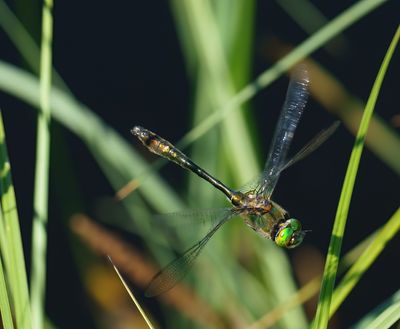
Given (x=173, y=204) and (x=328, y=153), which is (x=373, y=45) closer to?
(x=328, y=153)

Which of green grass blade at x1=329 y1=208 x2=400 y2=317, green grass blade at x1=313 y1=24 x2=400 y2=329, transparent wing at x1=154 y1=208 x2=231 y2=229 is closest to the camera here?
green grass blade at x1=313 y1=24 x2=400 y2=329

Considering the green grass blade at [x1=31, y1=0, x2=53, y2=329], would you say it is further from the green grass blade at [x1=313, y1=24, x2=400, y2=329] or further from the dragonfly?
the green grass blade at [x1=313, y1=24, x2=400, y2=329]

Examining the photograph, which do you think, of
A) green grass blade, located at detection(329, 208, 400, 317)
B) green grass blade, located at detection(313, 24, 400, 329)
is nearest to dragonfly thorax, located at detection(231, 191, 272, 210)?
green grass blade, located at detection(329, 208, 400, 317)

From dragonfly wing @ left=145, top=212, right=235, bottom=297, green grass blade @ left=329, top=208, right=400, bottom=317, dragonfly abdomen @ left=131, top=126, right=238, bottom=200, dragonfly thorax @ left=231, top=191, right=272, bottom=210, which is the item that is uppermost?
dragonfly abdomen @ left=131, top=126, right=238, bottom=200

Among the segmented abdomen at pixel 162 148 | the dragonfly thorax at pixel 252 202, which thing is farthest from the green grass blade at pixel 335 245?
the segmented abdomen at pixel 162 148

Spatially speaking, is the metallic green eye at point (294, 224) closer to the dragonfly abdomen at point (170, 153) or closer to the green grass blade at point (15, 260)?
the dragonfly abdomen at point (170, 153)

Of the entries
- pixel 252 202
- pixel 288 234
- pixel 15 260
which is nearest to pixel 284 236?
pixel 288 234

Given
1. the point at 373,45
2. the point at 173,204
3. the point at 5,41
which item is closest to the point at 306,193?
the point at 373,45

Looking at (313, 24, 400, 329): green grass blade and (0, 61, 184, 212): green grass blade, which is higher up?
(0, 61, 184, 212): green grass blade

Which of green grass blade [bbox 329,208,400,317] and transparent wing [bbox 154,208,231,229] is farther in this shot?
transparent wing [bbox 154,208,231,229]
